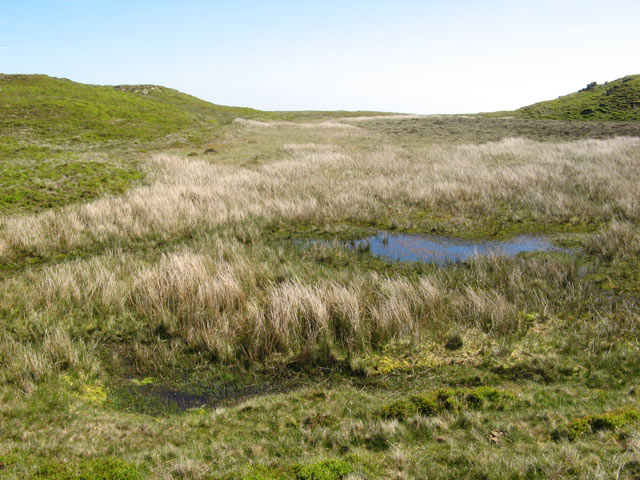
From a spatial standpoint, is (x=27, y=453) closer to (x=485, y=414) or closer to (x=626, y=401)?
(x=485, y=414)

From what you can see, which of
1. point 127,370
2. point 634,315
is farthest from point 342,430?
point 634,315

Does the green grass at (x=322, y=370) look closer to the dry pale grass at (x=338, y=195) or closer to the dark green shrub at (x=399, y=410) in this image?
the dark green shrub at (x=399, y=410)

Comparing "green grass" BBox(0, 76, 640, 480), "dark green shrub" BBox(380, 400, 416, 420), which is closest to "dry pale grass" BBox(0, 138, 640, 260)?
"green grass" BBox(0, 76, 640, 480)

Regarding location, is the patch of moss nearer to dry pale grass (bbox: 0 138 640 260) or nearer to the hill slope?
dry pale grass (bbox: 0 138 640 260)

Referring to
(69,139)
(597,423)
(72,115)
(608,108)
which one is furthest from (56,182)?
(608,108)

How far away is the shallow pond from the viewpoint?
37.8 ft

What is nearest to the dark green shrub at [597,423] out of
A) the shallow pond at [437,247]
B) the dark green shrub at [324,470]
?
the dark green shrub at [324,470]

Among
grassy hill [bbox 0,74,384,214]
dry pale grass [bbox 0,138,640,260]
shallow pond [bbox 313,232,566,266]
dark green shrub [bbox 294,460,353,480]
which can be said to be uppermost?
grassy hill [bbox 0,74,384,214]

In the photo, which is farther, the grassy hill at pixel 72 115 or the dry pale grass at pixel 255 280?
the grassy hill at pixel 72 115

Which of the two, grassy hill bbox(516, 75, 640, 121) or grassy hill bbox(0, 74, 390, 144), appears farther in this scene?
grassy hill bbox(516, 75, 640, 121)

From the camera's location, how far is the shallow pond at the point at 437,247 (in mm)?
11531

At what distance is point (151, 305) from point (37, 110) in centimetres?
4723

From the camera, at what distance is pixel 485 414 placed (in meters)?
4.91

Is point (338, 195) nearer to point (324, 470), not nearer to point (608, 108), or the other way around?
point (324, 470)
